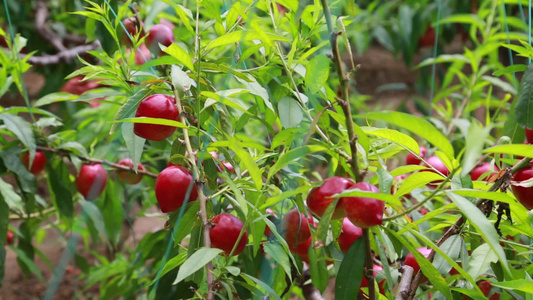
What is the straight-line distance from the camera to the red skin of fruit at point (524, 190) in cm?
54

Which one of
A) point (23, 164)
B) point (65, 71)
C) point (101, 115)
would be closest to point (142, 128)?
point (23, 164)

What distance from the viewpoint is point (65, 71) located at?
1800 millimetres

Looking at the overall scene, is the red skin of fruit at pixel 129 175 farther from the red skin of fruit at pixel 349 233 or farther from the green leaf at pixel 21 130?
the red skin of fruit at pixel 349 233

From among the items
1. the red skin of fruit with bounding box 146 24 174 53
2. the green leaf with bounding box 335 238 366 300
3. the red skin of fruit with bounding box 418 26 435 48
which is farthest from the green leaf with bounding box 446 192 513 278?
the red skin of fruit with bounding box 418 26 435 48

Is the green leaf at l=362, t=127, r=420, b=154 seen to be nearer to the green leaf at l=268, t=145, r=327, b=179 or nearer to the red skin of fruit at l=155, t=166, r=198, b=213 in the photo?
the green leaf at l=268, t=145, r=327, b=179

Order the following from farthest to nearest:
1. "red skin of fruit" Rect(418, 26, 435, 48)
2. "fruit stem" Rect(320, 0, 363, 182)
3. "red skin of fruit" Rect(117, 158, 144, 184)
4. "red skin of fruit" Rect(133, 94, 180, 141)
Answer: "red skin of fruit" Rect(418, 26, 435, 48) < "red skin of fruit" Rect(117, 158, 144, 184) < "red skin of fruit" Rect(133, 94, 180, 141) < "fruit stem" Rect(320, 0, 363, 182)

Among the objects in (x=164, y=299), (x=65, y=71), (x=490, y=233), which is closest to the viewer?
(x=490, y=233)

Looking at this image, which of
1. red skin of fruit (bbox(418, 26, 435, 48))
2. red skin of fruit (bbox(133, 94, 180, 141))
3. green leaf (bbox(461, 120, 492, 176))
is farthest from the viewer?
red skin of fruit (bbox(418, 26, 435, 48))

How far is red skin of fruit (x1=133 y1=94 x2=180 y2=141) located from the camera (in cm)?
59

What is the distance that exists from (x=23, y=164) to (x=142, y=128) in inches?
18.1

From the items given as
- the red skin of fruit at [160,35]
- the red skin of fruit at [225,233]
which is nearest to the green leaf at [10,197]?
the red skin of fruit at [160,35]

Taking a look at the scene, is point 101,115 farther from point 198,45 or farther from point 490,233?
point 490,233

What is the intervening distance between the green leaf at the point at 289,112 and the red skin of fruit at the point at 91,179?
49cm

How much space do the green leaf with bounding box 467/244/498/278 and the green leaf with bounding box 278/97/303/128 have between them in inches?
8.3
